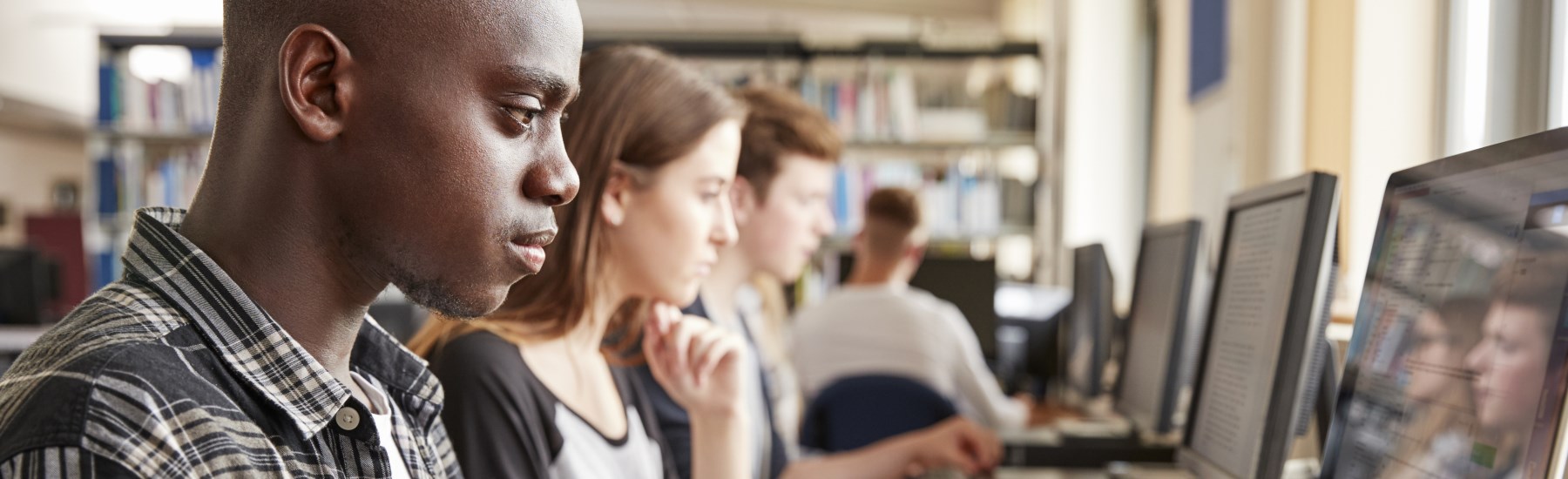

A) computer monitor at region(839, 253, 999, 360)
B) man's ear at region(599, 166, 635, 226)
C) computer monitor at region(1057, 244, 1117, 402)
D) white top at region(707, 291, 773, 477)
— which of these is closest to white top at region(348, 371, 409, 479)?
man's ear at region(599, 166, 635, 226)

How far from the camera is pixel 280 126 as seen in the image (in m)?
0.66

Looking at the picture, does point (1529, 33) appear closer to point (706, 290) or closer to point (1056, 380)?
point (706, 290)

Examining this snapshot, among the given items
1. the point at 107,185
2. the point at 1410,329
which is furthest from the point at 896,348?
the point at 107,185

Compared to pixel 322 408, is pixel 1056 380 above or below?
below

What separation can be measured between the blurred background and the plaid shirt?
1.76 metres

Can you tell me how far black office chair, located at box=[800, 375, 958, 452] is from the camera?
2682 millimetres

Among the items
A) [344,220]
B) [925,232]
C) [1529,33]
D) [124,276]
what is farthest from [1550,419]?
[925,232]

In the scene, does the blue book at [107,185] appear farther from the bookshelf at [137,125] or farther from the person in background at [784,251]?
the person in background at [784,251]

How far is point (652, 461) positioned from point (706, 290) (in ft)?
2.37

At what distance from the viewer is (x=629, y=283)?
1.52 metres

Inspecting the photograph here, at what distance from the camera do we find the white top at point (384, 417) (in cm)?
83

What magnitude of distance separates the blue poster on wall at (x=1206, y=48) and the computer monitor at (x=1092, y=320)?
62 cm

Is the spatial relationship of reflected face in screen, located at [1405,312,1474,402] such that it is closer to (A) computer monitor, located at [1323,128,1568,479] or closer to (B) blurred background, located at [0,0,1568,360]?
(A) computer monitor, located at [1323,128,1568,479]

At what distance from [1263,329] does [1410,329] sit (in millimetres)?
350
